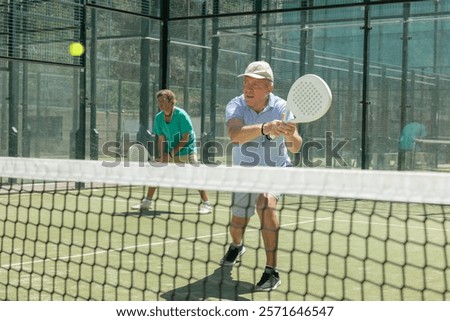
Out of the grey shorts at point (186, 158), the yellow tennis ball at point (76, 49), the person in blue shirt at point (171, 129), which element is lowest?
the grey shorts at point (186, 158)

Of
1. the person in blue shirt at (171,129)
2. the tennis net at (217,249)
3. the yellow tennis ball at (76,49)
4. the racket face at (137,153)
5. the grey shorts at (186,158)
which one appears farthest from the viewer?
the racket face at (137,153)

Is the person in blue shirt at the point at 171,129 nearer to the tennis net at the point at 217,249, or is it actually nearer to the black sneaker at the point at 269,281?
the tennis net at the point at 217,249

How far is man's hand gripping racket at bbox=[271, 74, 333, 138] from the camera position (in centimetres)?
524

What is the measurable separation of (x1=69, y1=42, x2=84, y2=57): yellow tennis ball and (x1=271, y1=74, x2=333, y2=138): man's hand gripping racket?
8171mm

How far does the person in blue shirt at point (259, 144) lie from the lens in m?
5.30

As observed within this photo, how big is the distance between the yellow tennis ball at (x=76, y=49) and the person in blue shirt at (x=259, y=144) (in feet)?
25.0

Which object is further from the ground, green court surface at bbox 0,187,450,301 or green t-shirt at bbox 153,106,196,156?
green t-shirt at bbox 153,106,196,156

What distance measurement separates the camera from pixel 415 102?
12.3 metres

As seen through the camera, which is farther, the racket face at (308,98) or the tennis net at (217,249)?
the racket face at (308,98)

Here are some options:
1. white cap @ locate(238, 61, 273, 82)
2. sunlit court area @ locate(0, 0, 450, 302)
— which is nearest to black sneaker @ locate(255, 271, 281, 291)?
white cap @ locate(238, 61, 273, 82)

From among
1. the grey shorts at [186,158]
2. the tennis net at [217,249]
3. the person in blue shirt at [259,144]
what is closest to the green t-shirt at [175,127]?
the grey shorts at [186,158]

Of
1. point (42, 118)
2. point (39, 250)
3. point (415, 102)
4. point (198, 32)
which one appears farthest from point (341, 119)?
point (39, 250)

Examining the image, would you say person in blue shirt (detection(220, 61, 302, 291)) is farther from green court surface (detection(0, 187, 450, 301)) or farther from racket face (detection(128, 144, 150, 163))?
racket face (detection(128, 144, 150, 163))

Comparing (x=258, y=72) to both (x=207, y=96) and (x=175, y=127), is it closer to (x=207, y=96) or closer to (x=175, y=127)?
(x=175, y=127)
